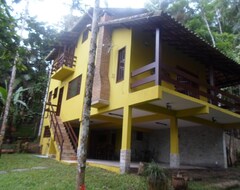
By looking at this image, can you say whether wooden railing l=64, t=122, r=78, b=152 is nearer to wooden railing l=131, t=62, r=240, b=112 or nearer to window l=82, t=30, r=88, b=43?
window l=82, t=30, r=88, b=43

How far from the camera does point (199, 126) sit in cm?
1541

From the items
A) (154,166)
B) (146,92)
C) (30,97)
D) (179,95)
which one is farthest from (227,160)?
(30,97)

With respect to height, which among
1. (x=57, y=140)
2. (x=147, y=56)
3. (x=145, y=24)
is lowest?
(x=57, y=140)

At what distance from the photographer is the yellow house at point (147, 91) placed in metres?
10.4

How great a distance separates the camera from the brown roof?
979cm

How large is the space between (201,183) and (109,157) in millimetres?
9209

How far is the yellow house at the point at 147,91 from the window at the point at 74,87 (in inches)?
3.0

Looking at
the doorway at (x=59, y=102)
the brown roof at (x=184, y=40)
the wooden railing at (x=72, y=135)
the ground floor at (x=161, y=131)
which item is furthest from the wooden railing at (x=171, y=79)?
the doorway at (x=59, y=102)

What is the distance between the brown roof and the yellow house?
0.13 ft

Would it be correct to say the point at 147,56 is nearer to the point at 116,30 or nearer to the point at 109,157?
the point at 116,30

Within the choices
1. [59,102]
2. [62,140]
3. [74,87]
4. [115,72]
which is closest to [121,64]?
[115,72]

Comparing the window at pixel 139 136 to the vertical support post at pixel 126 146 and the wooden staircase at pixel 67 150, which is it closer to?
the wooden staircase at pixel 67 150

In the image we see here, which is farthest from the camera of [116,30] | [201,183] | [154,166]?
[116,30]

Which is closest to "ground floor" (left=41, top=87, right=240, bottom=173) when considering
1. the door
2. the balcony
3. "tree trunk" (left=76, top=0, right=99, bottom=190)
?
the door
